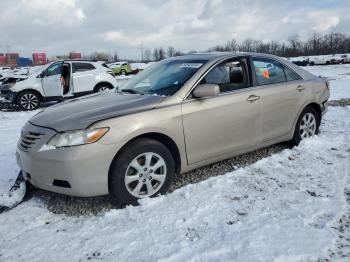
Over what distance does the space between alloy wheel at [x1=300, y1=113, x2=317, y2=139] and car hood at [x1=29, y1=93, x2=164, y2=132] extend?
2.62m

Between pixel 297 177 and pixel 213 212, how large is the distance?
138 centimetres

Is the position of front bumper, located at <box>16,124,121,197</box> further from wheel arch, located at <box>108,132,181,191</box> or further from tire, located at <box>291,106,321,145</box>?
tire, located at <box>291,106,321,145</box>

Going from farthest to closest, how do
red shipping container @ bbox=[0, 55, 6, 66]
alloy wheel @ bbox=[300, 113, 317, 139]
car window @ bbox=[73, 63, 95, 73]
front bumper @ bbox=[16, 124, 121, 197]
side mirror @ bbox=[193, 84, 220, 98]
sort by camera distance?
1. red shipping container @ bbox=[0, 55, 6, 66]
2. car window @ bbox=[73, 63, 95, 73]
3. alloy wheel @ bbox=[300, 113, 317, 139]
4. side mirror @ bbox=[193, 84, 220, 98]
5. front bumper @ bbox=[16, 124, 121, 197]

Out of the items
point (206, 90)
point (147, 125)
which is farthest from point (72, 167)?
point (206, 90)

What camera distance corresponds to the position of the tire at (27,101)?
1237cm

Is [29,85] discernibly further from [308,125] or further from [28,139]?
[308,125]

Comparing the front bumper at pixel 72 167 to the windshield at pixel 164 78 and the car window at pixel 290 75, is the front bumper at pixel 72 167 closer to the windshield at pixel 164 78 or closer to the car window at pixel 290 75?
the windshield at pixel 164 78

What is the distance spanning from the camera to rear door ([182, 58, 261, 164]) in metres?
4.21

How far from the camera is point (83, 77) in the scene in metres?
12.7

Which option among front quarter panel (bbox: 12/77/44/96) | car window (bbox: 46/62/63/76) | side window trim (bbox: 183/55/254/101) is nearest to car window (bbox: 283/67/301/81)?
side window trim (bbox: 183/55/254/101)

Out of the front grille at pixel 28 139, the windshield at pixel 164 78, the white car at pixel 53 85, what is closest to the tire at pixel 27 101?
the white car at pixel 53 85

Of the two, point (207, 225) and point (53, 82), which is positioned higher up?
point (53, 82)

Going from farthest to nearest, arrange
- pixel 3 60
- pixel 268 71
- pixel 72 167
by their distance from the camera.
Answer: pixel 3 60
pixel 268 71
pixel 72 167

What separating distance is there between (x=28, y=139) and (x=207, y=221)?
2.00m
